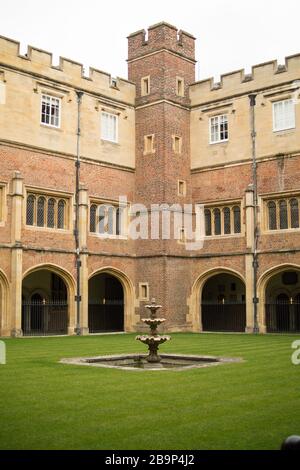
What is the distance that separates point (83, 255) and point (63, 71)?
319 inches

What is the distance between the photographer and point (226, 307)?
101 feet

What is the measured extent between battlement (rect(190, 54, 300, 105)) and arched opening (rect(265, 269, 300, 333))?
8804 mm

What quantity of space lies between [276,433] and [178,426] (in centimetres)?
115

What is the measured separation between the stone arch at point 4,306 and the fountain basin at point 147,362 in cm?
982

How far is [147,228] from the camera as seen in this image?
28.3 metres

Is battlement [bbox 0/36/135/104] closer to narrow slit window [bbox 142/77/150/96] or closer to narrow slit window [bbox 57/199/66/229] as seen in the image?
narrow slit window [bbox 142/77/150/96]

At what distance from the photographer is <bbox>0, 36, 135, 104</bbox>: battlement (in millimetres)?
25016

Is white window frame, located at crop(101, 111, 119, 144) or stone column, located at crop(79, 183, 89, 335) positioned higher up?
white window frame, located at crop(101, 111, 119, 144)

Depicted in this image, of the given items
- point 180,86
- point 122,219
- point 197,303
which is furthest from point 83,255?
point 180,86

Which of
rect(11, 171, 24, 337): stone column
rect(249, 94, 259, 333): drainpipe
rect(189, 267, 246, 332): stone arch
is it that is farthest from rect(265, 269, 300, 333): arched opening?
rect(11, 171, 24, 337): stone column

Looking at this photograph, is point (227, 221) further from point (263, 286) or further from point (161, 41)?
point (161, 41)

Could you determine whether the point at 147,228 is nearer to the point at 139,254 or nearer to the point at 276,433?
the point at 139,254

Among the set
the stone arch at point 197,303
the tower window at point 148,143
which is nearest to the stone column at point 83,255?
the tower window at point 148,143

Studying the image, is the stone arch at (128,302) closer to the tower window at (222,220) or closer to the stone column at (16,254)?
the tower window at (222,220)
